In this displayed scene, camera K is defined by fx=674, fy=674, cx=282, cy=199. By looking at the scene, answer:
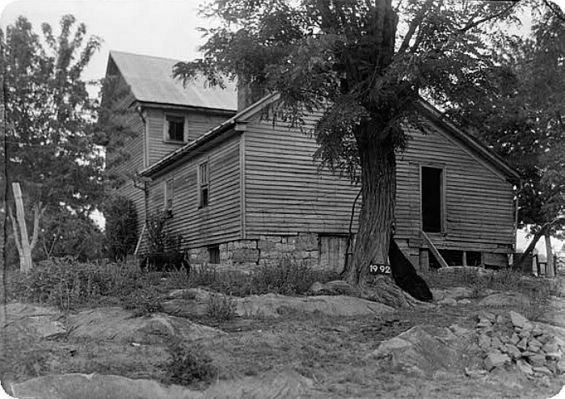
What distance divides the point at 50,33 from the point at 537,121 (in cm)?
659

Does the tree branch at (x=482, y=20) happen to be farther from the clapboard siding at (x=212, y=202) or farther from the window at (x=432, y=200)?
the clapboard siding at (x=212, y=202)

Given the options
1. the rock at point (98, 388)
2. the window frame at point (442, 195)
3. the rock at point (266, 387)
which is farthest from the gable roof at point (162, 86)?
the rock at point (266, 387)

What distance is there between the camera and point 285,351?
6.20 meters

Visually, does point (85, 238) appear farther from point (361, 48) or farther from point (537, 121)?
point (537, 121)

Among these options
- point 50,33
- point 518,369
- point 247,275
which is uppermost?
point 50,33

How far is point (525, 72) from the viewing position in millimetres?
9297

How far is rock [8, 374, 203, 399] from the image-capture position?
5289mm

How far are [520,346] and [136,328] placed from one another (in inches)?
150

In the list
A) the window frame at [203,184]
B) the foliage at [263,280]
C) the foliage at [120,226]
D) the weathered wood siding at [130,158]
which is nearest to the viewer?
the foliage at [263,280]

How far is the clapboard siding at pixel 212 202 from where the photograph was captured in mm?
13578

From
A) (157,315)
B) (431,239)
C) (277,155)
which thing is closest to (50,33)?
(157,315)

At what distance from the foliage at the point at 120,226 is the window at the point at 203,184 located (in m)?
2.41

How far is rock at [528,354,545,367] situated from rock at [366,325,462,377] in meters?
0.68

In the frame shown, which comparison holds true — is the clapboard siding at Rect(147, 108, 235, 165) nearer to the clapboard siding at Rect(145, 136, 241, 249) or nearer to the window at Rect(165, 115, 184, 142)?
the window at Rect(165, 115, 184, 142)
